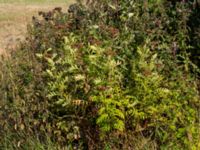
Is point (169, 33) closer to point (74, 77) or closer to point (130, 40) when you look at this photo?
point (130, 40)

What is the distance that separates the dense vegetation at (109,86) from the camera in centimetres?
478

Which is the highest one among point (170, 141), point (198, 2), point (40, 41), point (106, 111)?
point (198, 2)

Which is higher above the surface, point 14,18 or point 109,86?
point 109,86

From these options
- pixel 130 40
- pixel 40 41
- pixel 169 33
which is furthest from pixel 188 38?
pixel 40 41

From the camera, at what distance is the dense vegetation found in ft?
15.7

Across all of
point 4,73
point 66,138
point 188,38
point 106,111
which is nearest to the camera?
point 106,111

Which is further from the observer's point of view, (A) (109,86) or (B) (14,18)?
(B) (14,18)

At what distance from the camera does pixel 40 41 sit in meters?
5.63

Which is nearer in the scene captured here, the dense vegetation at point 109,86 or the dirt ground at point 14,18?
the dense vegetation at point 109,86

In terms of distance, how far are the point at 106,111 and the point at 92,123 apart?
0.32 m

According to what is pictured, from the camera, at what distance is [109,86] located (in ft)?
15.4

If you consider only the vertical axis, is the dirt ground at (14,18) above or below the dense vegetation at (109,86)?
below

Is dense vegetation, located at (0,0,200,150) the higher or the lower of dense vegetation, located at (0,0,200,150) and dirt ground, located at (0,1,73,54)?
the higher

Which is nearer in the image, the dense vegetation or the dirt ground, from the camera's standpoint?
the dense vegetation
